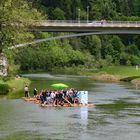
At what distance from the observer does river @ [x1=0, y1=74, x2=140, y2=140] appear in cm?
4041

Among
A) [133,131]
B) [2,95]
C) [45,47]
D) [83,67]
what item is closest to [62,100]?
[2,95]

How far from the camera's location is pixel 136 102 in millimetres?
65625

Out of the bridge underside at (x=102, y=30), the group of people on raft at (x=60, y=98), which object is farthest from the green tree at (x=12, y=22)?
the bridge underside at (x=102, y=30)

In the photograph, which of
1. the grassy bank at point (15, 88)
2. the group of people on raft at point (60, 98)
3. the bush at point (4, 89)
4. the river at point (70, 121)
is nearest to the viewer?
the river at point (70, 121)

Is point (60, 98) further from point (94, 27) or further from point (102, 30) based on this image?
point (102, 30)

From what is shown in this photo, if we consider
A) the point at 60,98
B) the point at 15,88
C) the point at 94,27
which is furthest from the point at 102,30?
the point at 60,98

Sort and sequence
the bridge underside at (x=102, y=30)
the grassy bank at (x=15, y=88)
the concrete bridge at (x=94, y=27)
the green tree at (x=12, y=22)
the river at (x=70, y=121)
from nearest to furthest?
the river at (x=70, y=121), the green tree at (x=12, y=22), the grassy bank at (x=15, y=88), the concrete bridge at (x=94, y=27), the bridge underside at (x=102, y=30)

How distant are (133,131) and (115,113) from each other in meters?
11.3

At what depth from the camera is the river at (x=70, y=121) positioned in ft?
133

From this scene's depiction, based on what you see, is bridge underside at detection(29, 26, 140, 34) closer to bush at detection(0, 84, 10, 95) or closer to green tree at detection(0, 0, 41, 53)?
bush at detection(0, 84, 10, 95)

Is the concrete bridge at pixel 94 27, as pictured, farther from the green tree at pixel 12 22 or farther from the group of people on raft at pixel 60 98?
the group of people on raft at pixel 60 98

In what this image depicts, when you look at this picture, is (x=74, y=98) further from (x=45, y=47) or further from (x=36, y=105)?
(x=45, y=47)

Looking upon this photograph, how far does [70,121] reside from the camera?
4734cm

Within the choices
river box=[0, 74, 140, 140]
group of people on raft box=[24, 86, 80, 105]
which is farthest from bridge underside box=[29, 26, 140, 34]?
group of people on raft box=[24, 86, 80, 105]
